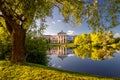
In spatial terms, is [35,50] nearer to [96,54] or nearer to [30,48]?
[30,48]

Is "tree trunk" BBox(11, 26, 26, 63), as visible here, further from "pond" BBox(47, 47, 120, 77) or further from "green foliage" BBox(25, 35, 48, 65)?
"pond" BBox(47, 47, 120, 77)

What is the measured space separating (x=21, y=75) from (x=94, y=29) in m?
7.56

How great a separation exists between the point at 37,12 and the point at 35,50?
67.5 feet

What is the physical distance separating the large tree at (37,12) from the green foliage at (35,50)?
16.2 metres

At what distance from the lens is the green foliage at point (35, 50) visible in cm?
3755

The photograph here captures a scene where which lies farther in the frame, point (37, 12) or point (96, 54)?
point (96, 54)

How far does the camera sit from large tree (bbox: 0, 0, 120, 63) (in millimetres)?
17419

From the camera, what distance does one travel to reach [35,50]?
124ft

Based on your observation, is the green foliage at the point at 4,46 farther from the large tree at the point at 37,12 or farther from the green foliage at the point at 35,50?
the large tree at the point at 37,12

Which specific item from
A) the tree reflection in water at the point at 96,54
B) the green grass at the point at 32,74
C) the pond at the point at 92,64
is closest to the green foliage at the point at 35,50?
the pond at the point at 92,64

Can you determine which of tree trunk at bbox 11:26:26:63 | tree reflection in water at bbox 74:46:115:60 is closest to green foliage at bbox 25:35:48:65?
tree trunk at bbox 11:26:26:63

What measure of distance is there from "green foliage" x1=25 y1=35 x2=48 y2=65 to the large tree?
53.1 feet

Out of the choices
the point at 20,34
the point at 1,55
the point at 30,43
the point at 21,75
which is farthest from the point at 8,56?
the point at 21,75

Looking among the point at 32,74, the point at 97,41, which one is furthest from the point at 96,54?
the point at 97,41
